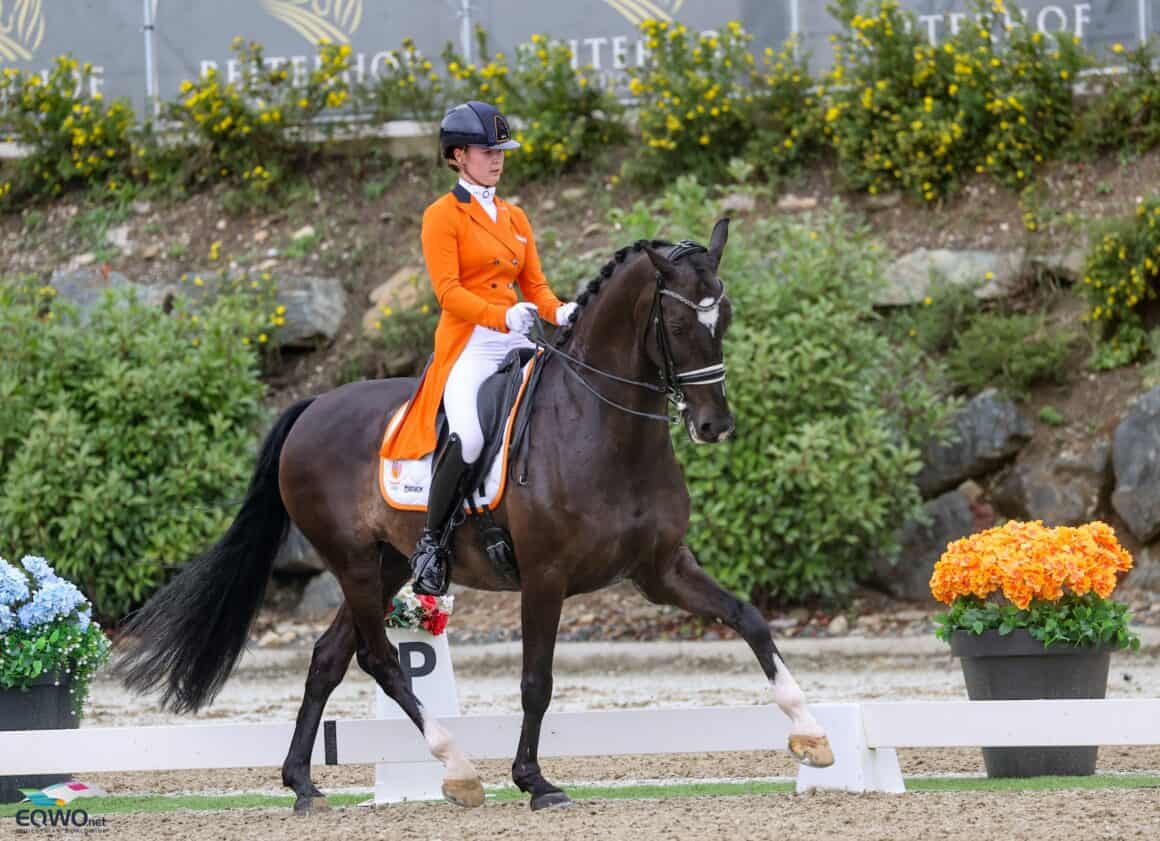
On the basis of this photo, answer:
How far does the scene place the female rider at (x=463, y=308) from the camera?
5.90 meters

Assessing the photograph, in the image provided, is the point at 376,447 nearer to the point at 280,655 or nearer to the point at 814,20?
the point at 280,655

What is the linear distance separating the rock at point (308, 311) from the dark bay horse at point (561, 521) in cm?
749

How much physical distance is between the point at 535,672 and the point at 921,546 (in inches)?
260

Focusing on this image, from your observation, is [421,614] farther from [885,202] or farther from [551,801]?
[885,202]

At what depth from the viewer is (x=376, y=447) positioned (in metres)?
6.50

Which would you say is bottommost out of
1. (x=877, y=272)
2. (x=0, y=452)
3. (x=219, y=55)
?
(x=0, y=452)

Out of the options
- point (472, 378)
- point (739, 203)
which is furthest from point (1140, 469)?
point (472, 378)

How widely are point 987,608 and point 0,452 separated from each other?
8.21 metres

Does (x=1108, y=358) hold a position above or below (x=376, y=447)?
below

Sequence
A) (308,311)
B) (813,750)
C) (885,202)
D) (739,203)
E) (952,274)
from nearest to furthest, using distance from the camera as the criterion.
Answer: (813,750), (952,274), (308,311), (885,202), (739,203)

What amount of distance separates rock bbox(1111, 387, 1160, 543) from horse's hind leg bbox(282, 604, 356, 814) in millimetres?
6897

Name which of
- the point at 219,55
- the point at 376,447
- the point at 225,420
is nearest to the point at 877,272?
the point at 225,420

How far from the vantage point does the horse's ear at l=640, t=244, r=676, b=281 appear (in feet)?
18.0

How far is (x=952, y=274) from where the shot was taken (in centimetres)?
1312
